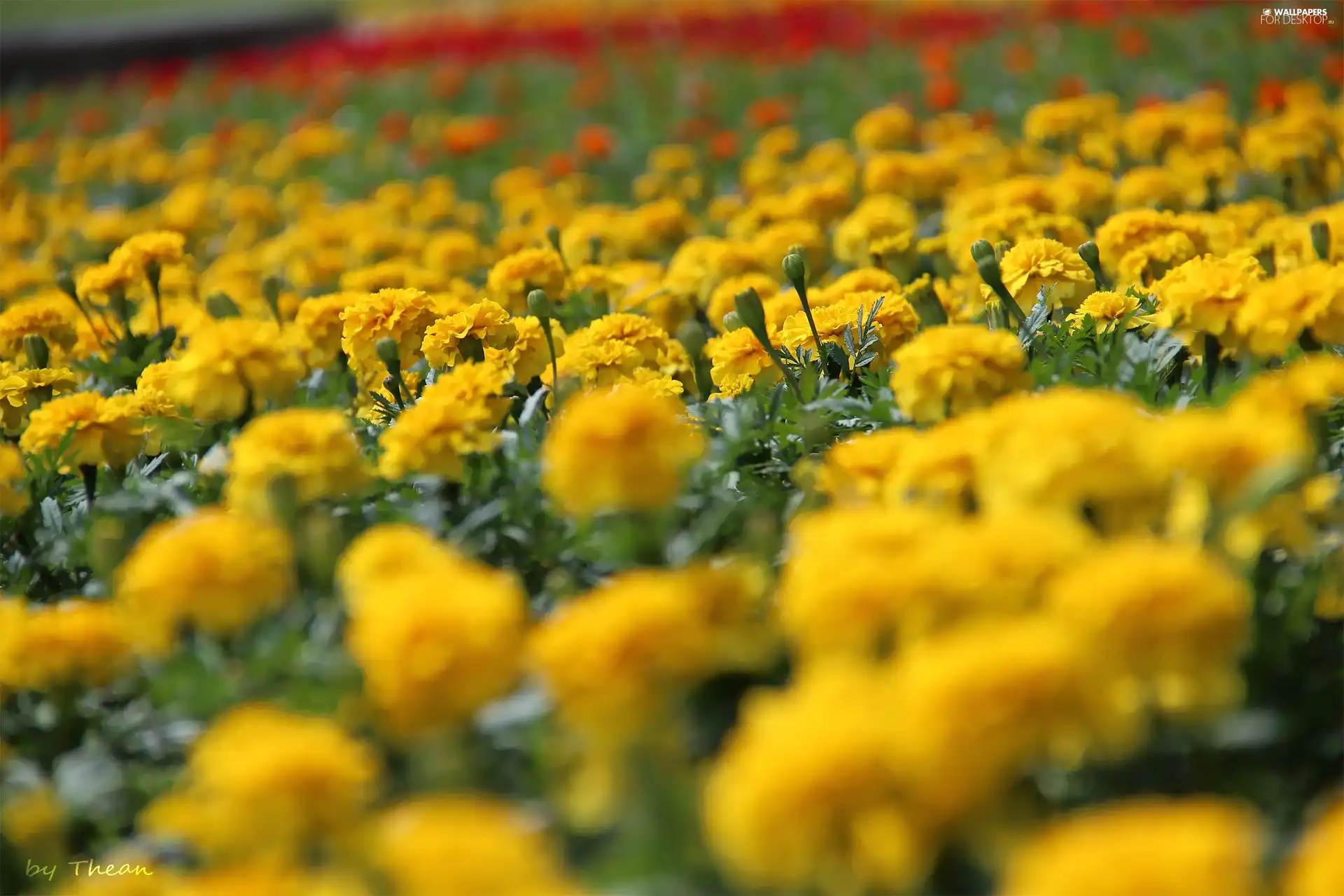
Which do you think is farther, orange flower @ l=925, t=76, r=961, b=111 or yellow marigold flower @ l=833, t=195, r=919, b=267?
orange flower @ l=925, t=76, r=961, b=111

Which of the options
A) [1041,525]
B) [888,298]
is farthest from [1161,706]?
[888,298]

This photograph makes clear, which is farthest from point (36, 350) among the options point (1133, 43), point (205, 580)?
point (1133, 43)

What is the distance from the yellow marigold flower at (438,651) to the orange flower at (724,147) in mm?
4142

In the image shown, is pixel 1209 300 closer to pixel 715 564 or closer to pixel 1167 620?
pixel 715 564

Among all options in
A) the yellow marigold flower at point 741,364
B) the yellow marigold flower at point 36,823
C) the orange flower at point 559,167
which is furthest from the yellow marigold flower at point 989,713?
the orange flower at point 559,167

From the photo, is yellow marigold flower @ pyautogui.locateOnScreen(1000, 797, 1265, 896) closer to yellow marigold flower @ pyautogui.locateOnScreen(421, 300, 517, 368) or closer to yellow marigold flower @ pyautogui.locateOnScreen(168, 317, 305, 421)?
yellow marigold flower @ pyautogui.locateOnScreen(168, 317, 305, 421)

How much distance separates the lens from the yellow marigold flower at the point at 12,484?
221cm

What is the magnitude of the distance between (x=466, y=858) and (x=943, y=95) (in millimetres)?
4923

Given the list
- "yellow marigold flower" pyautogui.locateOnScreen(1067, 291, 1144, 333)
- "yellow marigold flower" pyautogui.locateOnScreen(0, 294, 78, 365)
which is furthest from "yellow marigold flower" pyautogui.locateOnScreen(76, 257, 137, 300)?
"yellow marigold flower" pyautogui.locateOnScreen(1067, 291, 1144, 333)

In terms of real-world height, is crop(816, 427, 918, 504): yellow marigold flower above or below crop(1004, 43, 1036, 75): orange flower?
above

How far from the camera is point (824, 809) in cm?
112

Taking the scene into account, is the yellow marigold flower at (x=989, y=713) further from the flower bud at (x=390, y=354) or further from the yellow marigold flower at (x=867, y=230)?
the yellow marigold flower at (x=867, y=230)

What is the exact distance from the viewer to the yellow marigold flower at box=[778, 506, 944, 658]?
1.30 meters

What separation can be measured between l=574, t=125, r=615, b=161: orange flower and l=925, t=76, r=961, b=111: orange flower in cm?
123
